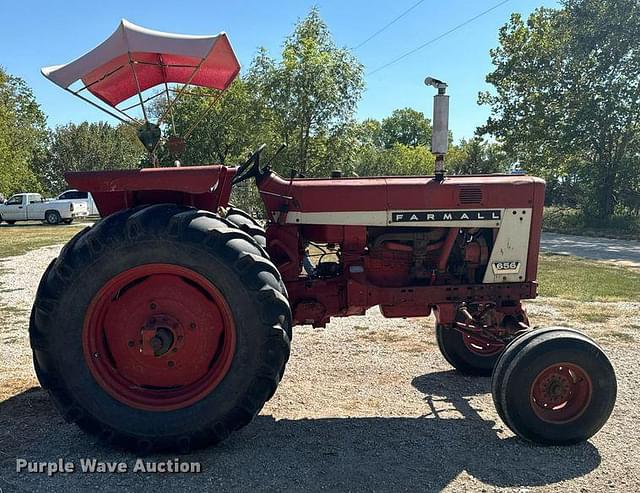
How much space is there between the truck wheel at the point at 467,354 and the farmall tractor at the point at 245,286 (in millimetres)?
618

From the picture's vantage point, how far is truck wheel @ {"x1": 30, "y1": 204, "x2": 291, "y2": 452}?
11.0 ft

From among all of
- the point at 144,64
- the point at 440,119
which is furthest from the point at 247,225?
the point at 440,119

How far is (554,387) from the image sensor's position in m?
3.69

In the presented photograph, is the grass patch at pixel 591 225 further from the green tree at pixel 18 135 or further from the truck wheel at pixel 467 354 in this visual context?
the green tree at pixel 18 135

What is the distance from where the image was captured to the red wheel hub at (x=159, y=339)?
11.5ft

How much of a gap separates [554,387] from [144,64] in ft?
12.5

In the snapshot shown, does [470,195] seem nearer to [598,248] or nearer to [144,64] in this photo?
[144,64]

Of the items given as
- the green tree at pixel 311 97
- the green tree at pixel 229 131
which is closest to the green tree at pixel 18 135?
the green tree at pixel 229 131

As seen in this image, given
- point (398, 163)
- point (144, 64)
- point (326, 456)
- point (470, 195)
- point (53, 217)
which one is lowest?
point (53, 217)

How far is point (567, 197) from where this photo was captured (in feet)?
90.8

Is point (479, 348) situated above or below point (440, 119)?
below

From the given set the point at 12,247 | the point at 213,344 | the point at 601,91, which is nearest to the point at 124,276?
the point at 213,344

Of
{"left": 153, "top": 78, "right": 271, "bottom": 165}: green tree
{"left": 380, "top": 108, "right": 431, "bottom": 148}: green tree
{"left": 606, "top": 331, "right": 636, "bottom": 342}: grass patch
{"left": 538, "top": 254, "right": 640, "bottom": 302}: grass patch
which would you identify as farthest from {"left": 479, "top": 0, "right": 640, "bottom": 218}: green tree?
{"left": 380, "top": 108, "right": 431, "bottom": 148}: green tree

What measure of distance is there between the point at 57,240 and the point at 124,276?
1713 cm
